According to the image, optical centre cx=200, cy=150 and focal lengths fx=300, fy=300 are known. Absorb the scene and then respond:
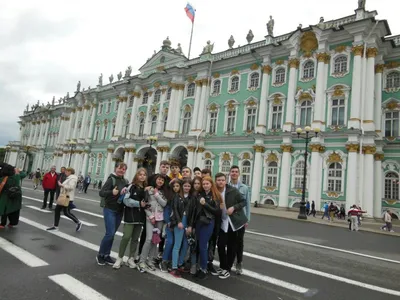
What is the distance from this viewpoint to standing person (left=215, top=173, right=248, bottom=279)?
19.0 feet

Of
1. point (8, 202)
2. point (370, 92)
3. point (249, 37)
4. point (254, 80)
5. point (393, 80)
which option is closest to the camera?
point (8, 202)

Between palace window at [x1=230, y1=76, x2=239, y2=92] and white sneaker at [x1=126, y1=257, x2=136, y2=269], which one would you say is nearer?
white sneaker at [x1=126, y1=257, x2=136, y2=269]

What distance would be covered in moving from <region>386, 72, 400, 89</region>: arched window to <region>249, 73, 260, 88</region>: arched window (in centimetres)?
1062

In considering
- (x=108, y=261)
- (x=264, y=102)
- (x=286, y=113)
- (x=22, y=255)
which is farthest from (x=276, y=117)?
(x=22, y=255)

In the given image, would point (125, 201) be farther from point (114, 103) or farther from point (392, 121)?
point (114, 103)

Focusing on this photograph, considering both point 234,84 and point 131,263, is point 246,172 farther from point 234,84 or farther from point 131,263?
point 131,263

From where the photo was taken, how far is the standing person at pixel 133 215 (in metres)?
5.69

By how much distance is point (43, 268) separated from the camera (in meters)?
5.41

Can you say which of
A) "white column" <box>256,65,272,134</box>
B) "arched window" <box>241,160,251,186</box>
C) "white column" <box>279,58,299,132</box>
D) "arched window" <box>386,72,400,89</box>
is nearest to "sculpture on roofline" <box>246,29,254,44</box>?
"white column" <box>256,65,272,134</box>

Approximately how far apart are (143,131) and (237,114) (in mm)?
13486

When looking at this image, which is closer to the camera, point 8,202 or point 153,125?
point 8,202

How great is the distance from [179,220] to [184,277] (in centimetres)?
101

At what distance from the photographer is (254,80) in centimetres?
2914

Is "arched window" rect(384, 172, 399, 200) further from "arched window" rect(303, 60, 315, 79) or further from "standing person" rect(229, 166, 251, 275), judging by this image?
"standing person" rect(229, 166, 251, 275)
